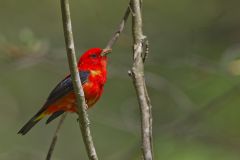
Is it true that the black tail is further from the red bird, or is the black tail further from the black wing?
the black wing

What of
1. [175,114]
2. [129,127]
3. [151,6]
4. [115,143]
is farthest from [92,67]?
[115,143]

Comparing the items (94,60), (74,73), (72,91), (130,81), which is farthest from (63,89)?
(130,81)

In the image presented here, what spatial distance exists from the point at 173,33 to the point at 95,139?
2.42m

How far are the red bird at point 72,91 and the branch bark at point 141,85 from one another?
148 cm

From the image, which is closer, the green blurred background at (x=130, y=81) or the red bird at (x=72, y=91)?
the red bird at (x=72, y=91)

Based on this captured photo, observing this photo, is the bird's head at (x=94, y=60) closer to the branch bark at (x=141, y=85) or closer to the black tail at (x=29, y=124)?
the black tail at (x=29, y=124)

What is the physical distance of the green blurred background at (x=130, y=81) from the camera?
8578mm

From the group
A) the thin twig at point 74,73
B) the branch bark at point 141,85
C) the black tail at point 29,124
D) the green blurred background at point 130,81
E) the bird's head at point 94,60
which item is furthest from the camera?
the green blurred background at point 130,81

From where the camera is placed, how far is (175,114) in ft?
32.2

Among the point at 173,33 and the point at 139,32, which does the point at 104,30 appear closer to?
the point at 173,33

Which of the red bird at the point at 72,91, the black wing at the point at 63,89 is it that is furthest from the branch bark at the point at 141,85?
the black wing at the point at 63,89

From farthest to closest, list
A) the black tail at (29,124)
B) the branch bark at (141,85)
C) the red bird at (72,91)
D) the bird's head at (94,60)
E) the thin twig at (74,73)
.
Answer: the bird's head at (94,60)
the black tail at (29,124)
the red bird at (72,91)
the branch bark at (141,85)
the thin twig at (74,73)

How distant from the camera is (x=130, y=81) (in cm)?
1071

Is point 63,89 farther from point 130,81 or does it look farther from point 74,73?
point 130,81
